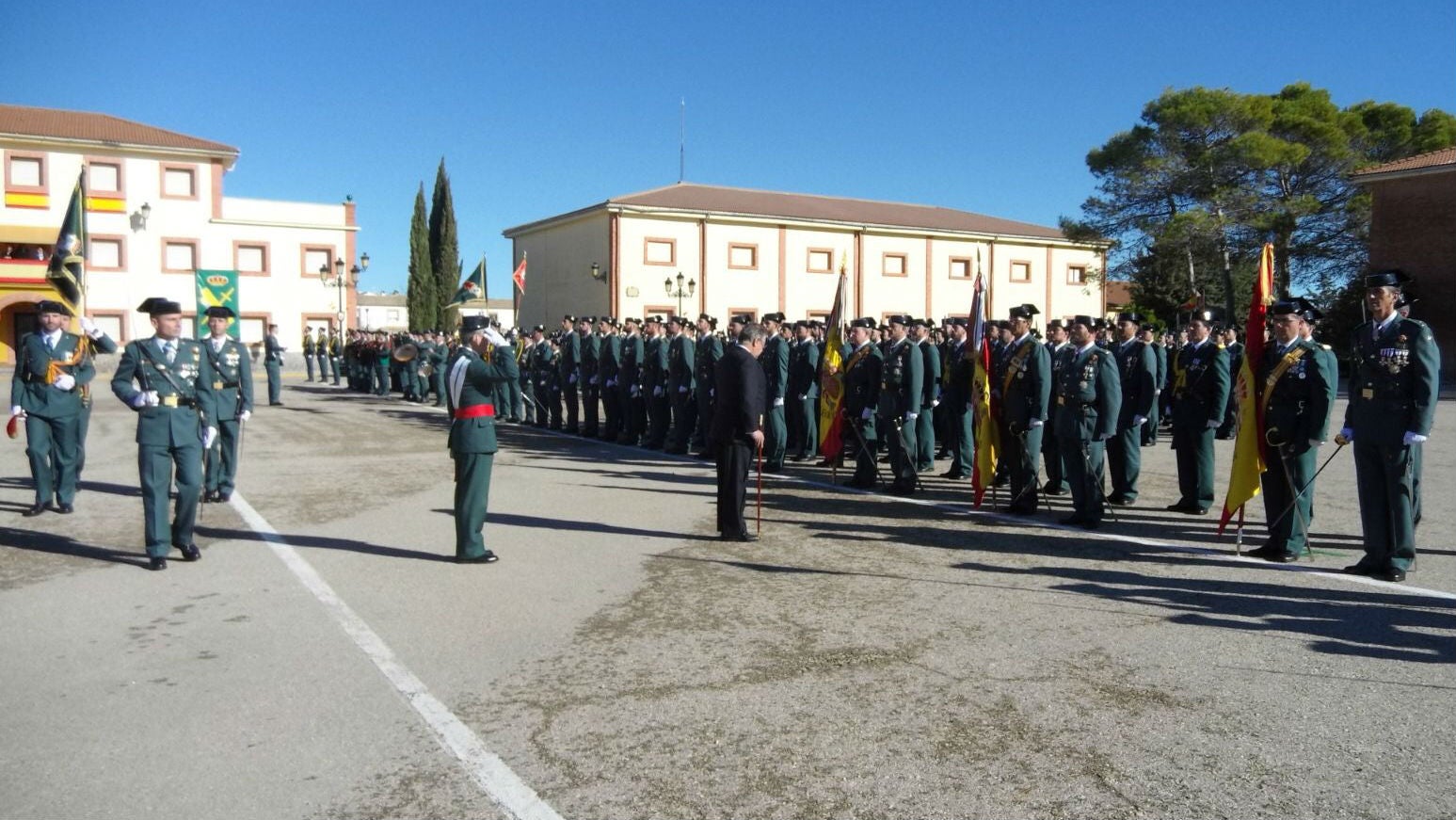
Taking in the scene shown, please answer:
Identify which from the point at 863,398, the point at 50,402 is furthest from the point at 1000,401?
the point at 50,402

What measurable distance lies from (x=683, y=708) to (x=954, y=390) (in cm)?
897

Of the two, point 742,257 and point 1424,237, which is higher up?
point 1424,237

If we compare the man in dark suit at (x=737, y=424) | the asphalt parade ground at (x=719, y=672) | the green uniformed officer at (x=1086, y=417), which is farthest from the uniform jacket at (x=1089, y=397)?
the man in dark suit at (x=737, y=424)

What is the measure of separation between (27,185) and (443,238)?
83.8ft

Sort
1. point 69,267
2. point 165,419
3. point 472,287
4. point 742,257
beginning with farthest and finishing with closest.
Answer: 1. point 742,257
2. point 472,287
3. point 69,267
4. point 165,419

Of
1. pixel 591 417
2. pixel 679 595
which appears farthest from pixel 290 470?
pixel 679 595

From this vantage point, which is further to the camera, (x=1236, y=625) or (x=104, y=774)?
(x=1236, y=625)

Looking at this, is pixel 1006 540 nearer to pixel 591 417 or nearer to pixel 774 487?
pixel 774 487

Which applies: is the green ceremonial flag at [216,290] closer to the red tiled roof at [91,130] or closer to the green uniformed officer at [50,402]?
the red tiled roof at [91,130]

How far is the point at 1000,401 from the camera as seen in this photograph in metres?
10.3

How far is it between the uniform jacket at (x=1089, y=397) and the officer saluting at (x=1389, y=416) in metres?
2.15

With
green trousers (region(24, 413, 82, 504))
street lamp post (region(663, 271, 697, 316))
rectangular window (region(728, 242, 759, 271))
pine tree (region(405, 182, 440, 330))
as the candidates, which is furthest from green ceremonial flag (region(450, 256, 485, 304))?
pine tree (region(405, 182, 440, 330))

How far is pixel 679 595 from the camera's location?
266 inches

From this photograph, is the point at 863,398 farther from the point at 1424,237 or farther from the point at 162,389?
the point at 1424,237
